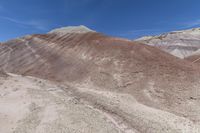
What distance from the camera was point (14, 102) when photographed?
30.2 ft

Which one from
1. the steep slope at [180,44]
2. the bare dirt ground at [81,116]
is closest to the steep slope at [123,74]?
the bare dirt ground at [81,116]

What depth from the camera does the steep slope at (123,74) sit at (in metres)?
9.02

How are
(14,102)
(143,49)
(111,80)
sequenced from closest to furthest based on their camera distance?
(14,102)
(111,80)
(143,49)

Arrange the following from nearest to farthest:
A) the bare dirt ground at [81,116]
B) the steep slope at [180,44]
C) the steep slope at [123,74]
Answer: the bare dirt ground at [81,116] < the steep slope at [123,74] < the steep slope at [180,44]

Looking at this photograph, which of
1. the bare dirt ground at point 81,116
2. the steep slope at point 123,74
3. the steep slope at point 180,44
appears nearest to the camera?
the bare dirt ground at point 81,116

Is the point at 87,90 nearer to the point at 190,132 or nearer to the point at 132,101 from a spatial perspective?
the point at 132,101

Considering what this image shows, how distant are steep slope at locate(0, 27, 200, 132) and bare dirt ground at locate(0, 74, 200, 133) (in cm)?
8

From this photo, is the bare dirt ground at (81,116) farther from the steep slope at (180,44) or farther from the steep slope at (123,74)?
the steep slope at (180,44)

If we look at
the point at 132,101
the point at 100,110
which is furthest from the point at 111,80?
the point at 100,110

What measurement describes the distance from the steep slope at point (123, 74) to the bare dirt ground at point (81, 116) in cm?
8

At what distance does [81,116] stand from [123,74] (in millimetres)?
7222

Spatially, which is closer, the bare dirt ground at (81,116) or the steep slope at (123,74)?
the bare dirt ground at (81,116)

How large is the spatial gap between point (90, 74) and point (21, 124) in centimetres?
850

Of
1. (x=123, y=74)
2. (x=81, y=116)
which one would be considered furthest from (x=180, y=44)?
(x=81, y=116)
